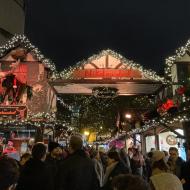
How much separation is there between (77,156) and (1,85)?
1550cm

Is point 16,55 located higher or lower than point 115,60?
higher

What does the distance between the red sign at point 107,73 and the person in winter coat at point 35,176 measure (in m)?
9.90

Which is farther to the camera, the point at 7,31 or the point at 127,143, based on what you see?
the point at 7,31

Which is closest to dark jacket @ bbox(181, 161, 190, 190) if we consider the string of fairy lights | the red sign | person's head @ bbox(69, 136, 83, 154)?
person's head @ bbox(69, 136, 83, 154)

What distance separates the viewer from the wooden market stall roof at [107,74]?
1504cm

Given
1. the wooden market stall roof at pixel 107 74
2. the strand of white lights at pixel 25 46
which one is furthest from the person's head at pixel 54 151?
the strand of white lights at pixel 25 46

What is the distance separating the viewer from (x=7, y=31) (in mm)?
40906

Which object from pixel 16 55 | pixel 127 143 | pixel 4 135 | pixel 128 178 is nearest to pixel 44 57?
pixel 16 55

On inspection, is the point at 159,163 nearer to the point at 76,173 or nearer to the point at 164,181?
the point at 164,181

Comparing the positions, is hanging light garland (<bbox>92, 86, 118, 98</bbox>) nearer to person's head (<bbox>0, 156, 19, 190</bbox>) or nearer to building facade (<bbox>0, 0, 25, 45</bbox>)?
person's head (<bbox>0, 156, 19, 190</bbox>)

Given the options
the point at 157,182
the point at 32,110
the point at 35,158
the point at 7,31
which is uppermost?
the point at 7,31

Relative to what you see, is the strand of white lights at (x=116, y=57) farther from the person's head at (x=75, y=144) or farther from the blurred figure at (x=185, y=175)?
the person's head at (x=75, y=144)

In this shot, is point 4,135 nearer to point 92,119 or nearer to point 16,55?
point 16,55

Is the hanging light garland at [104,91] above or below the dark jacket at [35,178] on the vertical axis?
above
